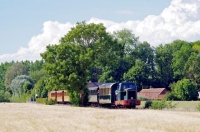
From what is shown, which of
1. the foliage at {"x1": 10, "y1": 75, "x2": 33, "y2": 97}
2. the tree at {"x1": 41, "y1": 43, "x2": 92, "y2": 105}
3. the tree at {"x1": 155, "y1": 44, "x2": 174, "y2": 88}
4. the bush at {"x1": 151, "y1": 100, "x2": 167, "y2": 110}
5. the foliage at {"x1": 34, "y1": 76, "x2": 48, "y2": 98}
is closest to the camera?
the bush at {"x1": 151, "y1": 100, "x2": 167, "y2": 110}

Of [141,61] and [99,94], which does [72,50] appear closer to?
[99,94]

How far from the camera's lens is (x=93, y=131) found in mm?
23547

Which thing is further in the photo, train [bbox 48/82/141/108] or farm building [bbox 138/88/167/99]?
farm building [bbox 138/88/167/99]

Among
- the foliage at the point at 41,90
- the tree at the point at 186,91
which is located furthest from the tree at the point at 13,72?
the tree at the point at 186,91

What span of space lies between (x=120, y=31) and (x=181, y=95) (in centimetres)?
4485

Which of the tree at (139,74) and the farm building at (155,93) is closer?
the farm building at (155,93)

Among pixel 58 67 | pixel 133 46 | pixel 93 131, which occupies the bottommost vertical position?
pixel 93 131

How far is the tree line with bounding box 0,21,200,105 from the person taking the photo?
201ft

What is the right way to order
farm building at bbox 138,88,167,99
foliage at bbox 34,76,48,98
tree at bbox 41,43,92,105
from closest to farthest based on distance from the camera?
tree at bbox 41,43,92,105
farm building at bbox 138,88,167,99
foliage at bbox 34,76,48,98

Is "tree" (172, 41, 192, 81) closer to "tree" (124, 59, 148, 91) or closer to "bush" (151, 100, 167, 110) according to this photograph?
"tree" (124, 59, 148, 91)

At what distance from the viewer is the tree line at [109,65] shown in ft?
201

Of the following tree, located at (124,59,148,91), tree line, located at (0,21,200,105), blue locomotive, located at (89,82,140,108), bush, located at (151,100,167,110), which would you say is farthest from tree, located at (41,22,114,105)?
tree, located at (124,59,148,91)

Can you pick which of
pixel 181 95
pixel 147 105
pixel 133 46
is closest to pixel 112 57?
pixel 147 105

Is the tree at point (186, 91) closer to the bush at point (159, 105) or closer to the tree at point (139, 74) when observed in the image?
the tree at point (139, 74)
